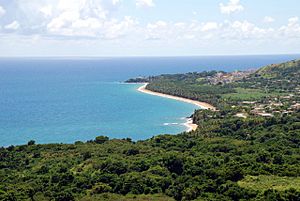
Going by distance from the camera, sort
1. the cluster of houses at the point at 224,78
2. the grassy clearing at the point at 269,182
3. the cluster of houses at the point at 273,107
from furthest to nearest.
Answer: the cluster of houses at the point at 224,78
the cluster of houses at the point at 273,107
the grassy clearing at the point at 269,182

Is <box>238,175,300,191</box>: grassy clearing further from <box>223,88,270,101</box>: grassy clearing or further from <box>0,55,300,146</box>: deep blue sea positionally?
<box>223,88,270,101</box>: grassy clearing

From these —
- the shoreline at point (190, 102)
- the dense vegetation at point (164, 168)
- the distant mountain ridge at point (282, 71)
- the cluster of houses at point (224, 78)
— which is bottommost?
the shoreline at point (190, 102)

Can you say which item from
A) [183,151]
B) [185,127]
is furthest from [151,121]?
[183,151]

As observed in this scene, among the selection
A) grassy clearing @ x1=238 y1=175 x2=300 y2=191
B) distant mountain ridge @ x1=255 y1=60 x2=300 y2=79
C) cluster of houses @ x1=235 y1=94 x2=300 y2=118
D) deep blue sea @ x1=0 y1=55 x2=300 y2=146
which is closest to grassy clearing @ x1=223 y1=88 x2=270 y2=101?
cluster of houses @ x1=235 y1=94 x2=300 y2=118

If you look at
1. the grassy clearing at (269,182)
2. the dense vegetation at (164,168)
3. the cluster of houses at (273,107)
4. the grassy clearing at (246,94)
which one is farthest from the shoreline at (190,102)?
the grassy clearing at (269,182)

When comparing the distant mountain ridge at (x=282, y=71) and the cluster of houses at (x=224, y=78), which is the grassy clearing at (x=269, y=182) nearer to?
the cluster of houses at (x=224, y=78)

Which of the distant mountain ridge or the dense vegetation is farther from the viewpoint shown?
the distant mountain ridge

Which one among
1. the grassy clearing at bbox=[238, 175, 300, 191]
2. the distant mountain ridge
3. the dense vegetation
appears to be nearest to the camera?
the grassy clearing at bbox=[238, 175, 300, 191]

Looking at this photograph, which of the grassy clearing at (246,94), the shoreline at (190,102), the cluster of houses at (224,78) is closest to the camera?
the shoreline at (190,102)
